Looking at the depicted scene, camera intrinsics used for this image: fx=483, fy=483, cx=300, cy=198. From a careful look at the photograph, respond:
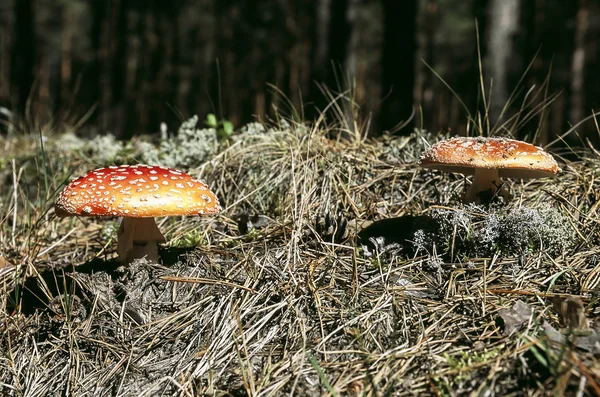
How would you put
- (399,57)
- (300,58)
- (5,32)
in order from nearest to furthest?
(399,57) < (300,58) < (5,32)

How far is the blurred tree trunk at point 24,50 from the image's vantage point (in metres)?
8.95

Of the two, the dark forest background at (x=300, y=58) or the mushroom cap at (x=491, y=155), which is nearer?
the mushroom cap at (x=491, y=155)

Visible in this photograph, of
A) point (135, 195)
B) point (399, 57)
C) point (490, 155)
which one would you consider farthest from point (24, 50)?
point (490, 155)

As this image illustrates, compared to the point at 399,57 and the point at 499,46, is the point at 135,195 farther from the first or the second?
the point at 399,57

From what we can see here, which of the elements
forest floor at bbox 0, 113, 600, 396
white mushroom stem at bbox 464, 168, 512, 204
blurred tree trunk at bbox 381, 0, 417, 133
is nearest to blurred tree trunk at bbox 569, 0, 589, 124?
blurred tree trunk at bbox 381, 0, 417, 133

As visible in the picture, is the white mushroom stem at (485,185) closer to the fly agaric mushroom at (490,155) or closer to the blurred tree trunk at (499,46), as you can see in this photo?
the fly agaric mushroom at (490,155)

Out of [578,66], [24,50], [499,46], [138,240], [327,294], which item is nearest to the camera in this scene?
[327,294]

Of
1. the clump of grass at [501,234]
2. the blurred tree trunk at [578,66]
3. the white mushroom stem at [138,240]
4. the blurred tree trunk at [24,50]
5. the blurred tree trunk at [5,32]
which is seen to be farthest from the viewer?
the blurred tree trunk at [5,32]

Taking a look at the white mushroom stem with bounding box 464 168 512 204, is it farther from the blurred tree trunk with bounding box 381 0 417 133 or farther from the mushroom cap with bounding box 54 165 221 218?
the blurred tree trunk with bounding box 381 0 417 133

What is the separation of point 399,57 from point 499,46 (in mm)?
2001

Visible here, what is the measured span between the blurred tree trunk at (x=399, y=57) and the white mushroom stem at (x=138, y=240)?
3953 millimetres

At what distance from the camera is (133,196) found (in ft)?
7.09

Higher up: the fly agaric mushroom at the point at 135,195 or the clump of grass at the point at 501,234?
the fly agaric mushroom at the point at 135,195

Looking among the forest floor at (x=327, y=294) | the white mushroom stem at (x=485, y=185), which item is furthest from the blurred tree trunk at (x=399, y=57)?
the white mushroom stem at (x=485, y=185)
